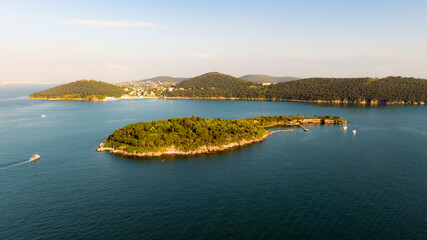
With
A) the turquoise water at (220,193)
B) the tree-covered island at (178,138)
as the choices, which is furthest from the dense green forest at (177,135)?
the turquoise water at (220,193)

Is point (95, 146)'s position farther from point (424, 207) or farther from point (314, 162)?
point (424, 207)

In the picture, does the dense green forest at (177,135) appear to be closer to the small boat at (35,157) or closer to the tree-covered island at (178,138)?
the tree-covered island at (178,138)

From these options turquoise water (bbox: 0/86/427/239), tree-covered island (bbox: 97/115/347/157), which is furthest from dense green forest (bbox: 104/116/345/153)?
turquoise water (bbox: 0/86/427/239)

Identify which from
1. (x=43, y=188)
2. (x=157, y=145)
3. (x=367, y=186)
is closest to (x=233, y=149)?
(x=157, y=145)

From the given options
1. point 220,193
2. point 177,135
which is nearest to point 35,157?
point 177,135

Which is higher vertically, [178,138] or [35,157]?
[178,138]

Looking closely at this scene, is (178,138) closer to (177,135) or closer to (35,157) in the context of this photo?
(177,135)

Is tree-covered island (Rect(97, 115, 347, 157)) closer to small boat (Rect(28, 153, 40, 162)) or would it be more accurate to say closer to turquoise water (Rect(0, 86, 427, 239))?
turquoise water (Rect(0, 86, 427, 239))
